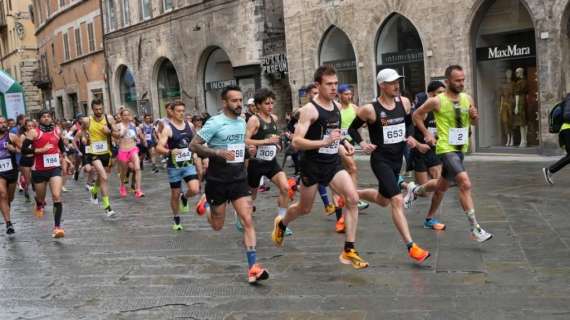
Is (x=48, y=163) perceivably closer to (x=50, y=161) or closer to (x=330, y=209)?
(x=50, y=161)

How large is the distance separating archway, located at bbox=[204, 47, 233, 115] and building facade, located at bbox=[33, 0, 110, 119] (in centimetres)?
1045

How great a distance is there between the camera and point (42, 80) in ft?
157

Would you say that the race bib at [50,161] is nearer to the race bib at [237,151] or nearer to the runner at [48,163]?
the runner at [48,163]

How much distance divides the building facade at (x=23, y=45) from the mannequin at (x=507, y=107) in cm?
4615

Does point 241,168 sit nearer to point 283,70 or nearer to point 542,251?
point 542,251

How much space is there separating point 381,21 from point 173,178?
1076 cm

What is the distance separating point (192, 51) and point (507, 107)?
1445cm

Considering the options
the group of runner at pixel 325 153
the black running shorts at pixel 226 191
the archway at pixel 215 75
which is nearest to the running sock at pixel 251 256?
the group of runner at pixel 325 153

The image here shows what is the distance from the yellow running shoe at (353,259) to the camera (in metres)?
6.15

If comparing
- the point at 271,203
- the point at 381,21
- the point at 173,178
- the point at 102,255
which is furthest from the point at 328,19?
the point at 102,255

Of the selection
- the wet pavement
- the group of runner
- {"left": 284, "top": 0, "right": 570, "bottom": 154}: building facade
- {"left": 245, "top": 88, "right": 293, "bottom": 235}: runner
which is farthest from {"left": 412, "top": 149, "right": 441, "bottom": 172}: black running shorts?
{"left": 284, "top": 0, "right": 570, "bottom": 154}: building facade

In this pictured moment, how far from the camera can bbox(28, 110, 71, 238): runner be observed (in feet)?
29.8

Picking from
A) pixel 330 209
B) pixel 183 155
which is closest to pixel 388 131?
pixel 330 209

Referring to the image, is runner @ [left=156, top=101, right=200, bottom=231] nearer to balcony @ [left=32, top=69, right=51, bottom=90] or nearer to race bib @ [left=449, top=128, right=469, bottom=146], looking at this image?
race bib @ [left=449, top=128, right=469, bottom=146]
